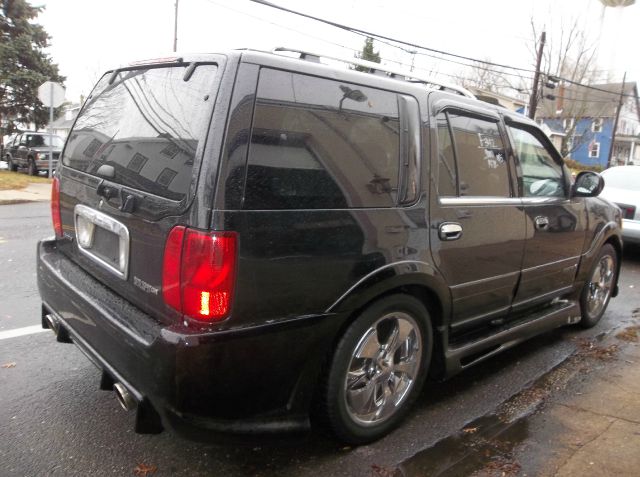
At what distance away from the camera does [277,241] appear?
84.7 inches

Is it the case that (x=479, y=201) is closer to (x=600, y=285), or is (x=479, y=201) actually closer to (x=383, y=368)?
(x=383, y=368)

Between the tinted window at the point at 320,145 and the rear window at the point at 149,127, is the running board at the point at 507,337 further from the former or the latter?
the rear window at the point at 149,127

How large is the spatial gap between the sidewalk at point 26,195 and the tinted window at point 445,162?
40.2 ft

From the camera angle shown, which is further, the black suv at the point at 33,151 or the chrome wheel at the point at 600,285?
the black suv at the point at 33,151

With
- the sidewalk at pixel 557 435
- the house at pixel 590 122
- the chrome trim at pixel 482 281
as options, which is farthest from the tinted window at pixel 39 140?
the house at pixel 590 122

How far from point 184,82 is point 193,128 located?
0.31 metres

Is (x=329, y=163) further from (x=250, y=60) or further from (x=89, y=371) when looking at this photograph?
(x=89, y=371)

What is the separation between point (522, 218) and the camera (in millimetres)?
3473

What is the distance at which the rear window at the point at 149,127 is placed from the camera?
2197 mm

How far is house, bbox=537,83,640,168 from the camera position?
41.2 meters

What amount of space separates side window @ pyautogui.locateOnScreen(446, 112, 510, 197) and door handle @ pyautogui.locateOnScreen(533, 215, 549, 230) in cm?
37

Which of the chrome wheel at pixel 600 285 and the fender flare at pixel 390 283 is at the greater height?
the fender flare at pixel 390 283

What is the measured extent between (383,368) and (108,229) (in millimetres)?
1533

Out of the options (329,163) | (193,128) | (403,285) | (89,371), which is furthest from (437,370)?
(89,371)
